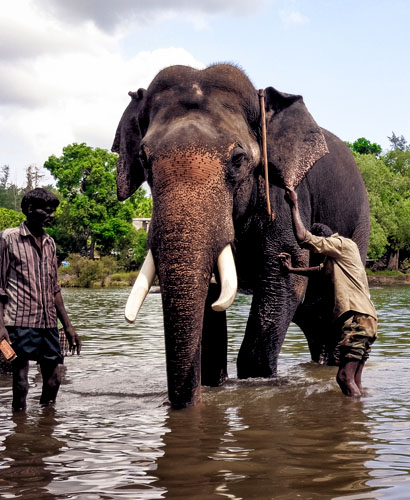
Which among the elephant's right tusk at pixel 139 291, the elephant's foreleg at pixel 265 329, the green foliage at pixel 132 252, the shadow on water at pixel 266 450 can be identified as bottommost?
the shadow on water at pixel 266 450

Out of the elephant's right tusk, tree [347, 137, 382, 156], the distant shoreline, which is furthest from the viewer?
tree [347, 137, 382, 156]

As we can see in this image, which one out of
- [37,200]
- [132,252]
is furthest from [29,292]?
[132,252]

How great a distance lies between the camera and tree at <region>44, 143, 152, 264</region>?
62.8 m

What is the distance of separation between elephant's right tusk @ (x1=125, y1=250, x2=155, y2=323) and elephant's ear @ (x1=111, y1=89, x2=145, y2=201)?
6.06 feet

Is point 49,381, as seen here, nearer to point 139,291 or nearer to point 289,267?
point 139,291

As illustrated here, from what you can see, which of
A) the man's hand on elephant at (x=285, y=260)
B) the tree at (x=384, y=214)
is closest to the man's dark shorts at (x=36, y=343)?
the man's hand on elephant at (x=285, y=260)

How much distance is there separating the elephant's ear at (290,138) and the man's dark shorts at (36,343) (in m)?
2.48

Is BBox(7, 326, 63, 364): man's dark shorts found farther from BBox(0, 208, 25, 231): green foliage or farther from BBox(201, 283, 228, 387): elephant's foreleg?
BBox(0, 208, 25, 231): green foliage

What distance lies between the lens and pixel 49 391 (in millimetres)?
6734

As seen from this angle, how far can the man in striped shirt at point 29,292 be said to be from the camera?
620cm

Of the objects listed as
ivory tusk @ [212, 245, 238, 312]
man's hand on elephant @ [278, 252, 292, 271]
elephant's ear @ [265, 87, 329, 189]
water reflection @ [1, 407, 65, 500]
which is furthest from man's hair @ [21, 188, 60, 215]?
man's hand on elephant @ [278, 252, 292, 271]

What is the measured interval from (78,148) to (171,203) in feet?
196

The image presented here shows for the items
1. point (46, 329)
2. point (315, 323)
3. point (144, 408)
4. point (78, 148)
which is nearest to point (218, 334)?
point (144, 408)

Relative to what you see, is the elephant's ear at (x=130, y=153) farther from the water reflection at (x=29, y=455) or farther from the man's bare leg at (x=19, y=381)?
the water reflection at (x=29, y=455)
